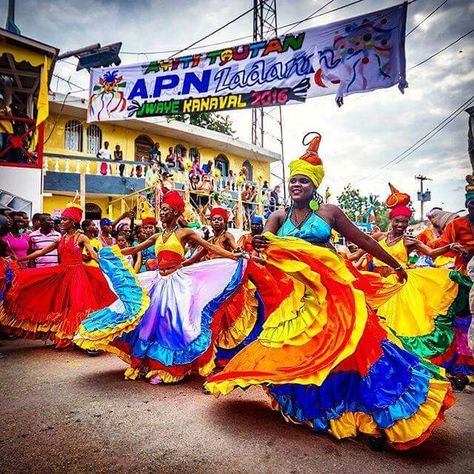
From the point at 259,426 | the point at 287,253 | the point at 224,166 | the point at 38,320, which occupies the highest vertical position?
the point at 224,166

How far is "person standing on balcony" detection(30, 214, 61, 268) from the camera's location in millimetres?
6629

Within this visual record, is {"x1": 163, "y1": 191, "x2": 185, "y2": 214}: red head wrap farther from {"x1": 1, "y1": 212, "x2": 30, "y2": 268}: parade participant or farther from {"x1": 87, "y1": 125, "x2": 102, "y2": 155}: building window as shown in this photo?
{"x1": 87, "y1": 125, "x2": 102, "y2": 155}: building window

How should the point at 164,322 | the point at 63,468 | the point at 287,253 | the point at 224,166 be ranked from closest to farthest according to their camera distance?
the point at 63,468 → the point at 287,253 → the point at 164,322 → the point at 224,166

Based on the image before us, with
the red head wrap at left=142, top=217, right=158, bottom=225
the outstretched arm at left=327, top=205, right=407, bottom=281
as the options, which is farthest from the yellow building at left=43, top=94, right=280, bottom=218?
the outstretched arm at left=327, top=205, right=407, bottom=281

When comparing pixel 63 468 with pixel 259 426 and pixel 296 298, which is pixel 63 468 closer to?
pixel 259 426

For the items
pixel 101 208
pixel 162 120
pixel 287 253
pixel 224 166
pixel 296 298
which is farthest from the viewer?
pixel 224 166

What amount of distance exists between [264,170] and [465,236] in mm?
24093

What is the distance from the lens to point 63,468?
7.41ft

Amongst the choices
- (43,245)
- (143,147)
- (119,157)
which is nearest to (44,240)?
(43,245)

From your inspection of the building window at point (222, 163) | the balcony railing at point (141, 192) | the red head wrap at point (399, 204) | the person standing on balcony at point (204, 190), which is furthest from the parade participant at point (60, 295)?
the building window at point (222, 163)

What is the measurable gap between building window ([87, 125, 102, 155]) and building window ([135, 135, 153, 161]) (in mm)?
1981

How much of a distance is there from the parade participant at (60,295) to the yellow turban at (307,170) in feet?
11.7

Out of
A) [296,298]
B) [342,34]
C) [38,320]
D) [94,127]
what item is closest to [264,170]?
[94,127]

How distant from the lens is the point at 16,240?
20.7 feet
